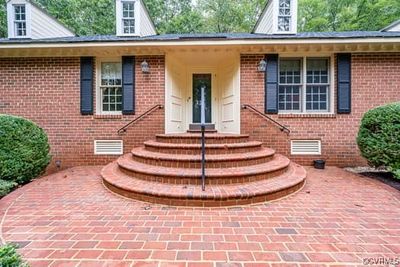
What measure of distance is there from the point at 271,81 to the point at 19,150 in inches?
226

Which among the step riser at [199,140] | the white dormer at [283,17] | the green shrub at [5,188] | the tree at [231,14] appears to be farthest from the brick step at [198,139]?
the tree at [231,14]

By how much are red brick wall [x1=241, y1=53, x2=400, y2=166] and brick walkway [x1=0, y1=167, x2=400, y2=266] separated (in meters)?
2.08

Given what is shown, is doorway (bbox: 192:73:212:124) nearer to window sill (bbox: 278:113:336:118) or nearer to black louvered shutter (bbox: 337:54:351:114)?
window sill (bbox: 278:113:336:118)

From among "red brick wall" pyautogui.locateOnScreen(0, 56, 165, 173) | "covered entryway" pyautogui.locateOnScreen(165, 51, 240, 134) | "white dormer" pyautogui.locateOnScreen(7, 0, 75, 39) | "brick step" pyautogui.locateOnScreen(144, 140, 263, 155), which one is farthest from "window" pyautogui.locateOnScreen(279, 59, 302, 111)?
"white dormer" pyautogui.locateOnScreen(7, 0, 75, 39)

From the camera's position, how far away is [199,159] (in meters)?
4.05

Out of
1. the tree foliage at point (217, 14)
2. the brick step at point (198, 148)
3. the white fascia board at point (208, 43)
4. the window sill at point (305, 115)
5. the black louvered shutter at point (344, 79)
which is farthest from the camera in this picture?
the tree foliage at point (217, 14)

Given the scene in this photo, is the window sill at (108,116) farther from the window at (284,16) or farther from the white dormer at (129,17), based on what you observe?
the window at (284,16)

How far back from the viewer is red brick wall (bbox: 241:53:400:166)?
567 cm

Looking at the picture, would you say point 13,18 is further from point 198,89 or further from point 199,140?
point 199,140

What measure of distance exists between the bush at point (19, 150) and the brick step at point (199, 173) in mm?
1899

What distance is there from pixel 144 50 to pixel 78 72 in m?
1.86

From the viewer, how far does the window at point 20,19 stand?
6.54 metres

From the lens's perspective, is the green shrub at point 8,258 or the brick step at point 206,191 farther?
the brick step at point 206,191

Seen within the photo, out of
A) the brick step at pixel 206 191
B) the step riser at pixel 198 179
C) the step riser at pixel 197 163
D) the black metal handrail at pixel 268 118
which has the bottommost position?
the brick step at pixel 206 191
